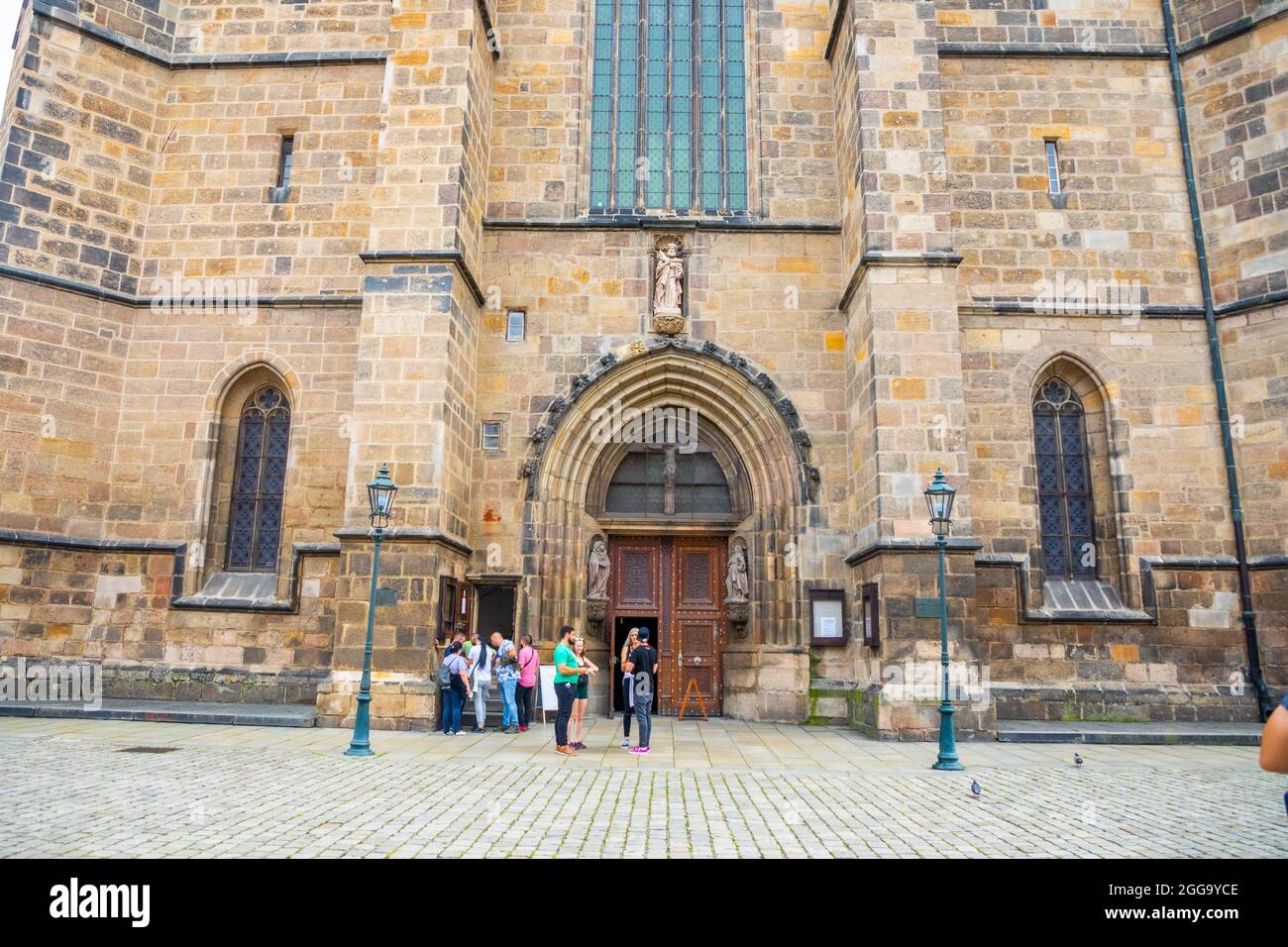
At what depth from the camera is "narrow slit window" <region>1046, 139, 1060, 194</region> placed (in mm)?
14977

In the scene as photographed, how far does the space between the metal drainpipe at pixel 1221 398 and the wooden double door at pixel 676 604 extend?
26.5 feet

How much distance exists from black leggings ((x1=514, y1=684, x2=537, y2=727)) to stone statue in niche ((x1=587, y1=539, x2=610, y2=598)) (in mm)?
2092

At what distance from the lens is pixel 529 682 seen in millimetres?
12703

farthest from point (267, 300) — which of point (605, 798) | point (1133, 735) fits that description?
point (1133, 735)

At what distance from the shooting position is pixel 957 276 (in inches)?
571

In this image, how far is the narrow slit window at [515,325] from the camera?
1490cm

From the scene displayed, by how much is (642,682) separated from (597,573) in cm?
365

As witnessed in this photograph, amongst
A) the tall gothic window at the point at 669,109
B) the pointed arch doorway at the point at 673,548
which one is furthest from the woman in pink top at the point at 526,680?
the tall gothic window at the point at 669,109

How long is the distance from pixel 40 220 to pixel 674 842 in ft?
47.9

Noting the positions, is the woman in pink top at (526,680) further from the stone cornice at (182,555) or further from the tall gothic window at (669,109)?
the tall gothic window at (669,109)

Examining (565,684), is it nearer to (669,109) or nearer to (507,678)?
(507,678)

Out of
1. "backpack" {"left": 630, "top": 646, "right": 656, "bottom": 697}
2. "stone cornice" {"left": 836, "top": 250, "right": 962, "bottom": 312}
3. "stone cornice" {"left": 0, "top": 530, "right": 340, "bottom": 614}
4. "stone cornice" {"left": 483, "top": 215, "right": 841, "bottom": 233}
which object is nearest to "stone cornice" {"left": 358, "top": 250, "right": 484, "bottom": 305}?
"stone cornice" {"left": 483, "top": 215, "right": 841, "bottom": 233}
